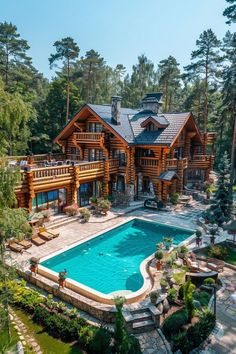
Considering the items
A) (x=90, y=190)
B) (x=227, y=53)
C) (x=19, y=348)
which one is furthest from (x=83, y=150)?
(x=19, y=348)

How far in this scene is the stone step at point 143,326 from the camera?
350 inches

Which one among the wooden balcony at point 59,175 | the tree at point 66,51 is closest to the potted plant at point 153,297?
the wooden balcony at point 59,175

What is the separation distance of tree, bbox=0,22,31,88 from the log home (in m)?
14.6

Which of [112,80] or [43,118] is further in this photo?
[112,80]

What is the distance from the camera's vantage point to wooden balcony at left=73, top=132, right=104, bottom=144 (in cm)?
2377

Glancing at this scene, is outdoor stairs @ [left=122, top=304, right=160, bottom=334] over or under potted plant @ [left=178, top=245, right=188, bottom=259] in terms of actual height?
under

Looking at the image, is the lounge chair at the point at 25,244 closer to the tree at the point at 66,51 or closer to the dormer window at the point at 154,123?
the dormer window at the point at 154,123

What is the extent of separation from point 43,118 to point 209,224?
27.1 m

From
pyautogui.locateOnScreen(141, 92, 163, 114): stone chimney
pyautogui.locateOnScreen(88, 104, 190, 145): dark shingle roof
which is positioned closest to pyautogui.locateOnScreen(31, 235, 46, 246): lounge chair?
pyautogui.locateOnScreen(88, 104, 190, 145): dark shingle roof

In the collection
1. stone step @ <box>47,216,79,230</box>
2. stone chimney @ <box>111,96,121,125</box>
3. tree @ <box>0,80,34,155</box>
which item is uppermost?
stone chimney @ <box>111,96,121,125</box>

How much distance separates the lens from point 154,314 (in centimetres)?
910

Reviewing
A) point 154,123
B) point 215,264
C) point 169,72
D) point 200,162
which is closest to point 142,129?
point 154,123

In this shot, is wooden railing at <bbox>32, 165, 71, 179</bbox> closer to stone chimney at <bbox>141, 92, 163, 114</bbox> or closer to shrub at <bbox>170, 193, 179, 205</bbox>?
shrub at <bbox>170, 193, 179, 205</bbox>

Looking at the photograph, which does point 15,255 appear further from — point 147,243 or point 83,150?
point 83,150
